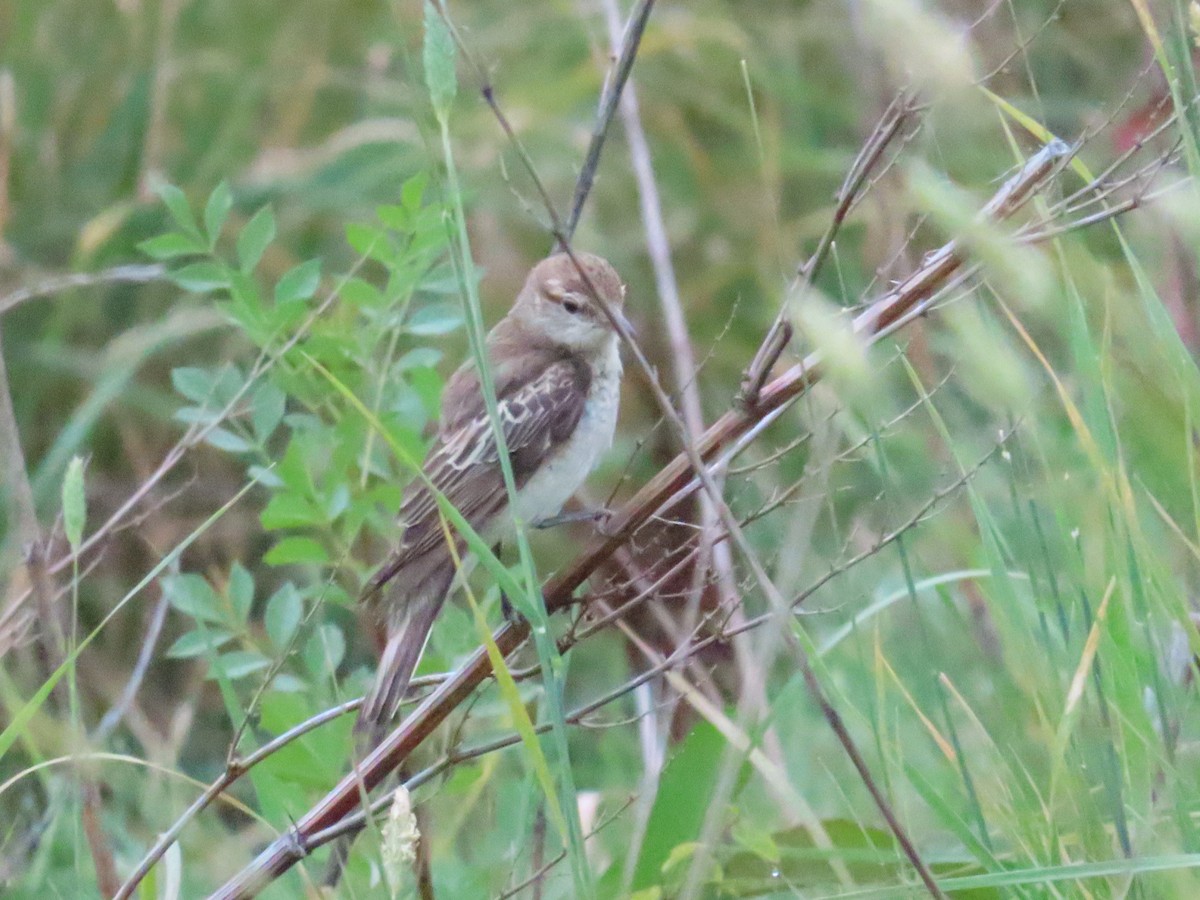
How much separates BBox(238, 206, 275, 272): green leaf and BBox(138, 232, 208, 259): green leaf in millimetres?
66

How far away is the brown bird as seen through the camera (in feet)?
8.64

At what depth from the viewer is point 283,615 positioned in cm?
229

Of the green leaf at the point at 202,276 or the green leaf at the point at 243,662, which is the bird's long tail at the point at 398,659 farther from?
the green leaf at the point at 202,276

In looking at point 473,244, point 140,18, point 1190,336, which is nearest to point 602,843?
point 1190,336

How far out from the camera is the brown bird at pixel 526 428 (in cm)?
263

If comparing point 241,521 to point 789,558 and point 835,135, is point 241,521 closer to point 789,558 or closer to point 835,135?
point 835,135

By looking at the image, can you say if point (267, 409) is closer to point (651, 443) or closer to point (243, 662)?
point (243, 662)

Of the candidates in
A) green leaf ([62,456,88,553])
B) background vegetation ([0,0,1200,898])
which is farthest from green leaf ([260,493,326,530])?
green leaf ([62,456,88,553])

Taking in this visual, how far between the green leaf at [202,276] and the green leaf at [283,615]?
0.51 m

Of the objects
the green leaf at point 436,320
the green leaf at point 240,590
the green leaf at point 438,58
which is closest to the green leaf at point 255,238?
the green leaf at point 436,320

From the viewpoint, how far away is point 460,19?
5.14 metres

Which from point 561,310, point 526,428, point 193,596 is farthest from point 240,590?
point 561,310

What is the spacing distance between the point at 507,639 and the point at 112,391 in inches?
85.6

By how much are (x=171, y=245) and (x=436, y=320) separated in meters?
0.44
